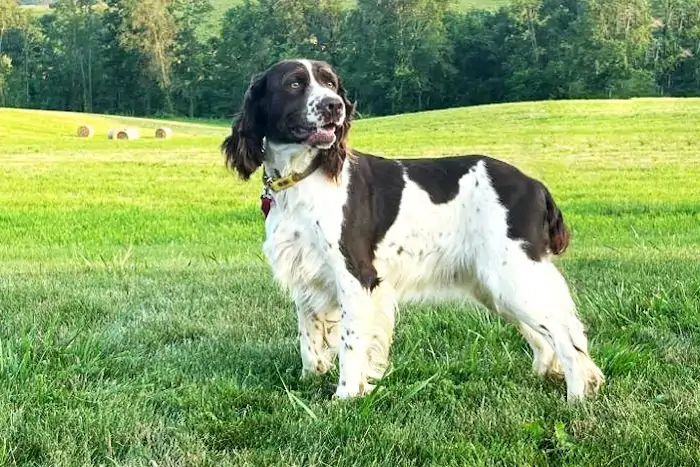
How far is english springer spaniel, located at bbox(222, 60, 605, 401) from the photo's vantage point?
13.1 ft

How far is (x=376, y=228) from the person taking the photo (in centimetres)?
414

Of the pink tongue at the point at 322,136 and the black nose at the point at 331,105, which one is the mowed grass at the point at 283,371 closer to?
the pink tongue at the point at 322,136

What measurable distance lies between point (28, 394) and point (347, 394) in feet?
4.61

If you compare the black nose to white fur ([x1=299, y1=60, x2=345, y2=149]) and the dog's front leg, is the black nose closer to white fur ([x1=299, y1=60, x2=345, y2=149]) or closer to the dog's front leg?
white fur ([x1=299, y1=60, x2=345, y2=149])

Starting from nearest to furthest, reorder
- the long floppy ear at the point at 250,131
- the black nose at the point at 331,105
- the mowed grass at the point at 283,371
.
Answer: the mowed grass at the point at 283,371 → the black nose at the point at 331,105 → the long floppy ear at the point at 250,131

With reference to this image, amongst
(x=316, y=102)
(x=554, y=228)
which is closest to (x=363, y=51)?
(x=554, y=228)

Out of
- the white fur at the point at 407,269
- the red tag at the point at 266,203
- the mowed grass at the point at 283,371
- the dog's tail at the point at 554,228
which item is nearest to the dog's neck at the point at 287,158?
the white fur at the point at 407,269

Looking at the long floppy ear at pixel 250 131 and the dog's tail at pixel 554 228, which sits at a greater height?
the long floppy ear at pixel 250 131

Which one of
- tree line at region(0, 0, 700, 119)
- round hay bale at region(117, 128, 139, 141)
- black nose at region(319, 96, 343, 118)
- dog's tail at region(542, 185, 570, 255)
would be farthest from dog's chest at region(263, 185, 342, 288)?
tree line at region(0, 0, 700, 119)

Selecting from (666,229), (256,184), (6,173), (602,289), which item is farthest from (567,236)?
(6,173)

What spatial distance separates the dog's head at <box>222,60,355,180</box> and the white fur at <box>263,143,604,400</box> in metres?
0.08

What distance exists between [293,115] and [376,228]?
0.67 meters

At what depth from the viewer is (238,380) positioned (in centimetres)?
411

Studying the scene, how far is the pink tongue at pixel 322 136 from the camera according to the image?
3.89 meters
